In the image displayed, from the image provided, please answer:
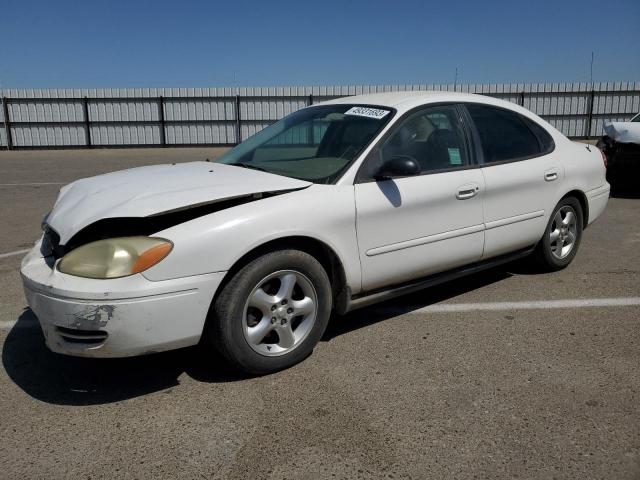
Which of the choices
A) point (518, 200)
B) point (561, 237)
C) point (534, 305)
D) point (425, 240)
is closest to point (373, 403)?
point (425, 240)

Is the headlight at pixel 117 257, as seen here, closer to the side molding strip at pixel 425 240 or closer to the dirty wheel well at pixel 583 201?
the side molding strip at pixel 425 240

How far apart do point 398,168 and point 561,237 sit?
222cm

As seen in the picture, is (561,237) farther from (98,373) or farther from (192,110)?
(192,110)

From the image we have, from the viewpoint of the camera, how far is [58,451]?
2545mm

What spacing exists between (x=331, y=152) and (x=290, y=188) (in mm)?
671

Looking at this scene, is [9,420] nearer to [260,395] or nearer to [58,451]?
[58,451]

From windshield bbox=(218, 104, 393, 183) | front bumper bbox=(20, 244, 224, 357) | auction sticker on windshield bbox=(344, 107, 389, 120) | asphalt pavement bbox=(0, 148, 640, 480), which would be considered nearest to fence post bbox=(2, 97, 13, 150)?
asphalt pavement bbox=(0, 148, 640, 480)

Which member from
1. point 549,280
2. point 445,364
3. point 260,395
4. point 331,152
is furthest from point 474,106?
point 260,395

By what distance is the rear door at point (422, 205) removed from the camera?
3533 millimetres

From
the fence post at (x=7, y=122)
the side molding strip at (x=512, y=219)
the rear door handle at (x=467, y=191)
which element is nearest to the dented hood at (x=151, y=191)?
the rear door handle at (x=467, y=191)

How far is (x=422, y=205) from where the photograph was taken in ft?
12.3

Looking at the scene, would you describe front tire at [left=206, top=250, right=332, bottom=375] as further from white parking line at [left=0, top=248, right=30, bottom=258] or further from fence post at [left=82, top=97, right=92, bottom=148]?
fence post at [left=82, top=97, right=92, bottom=148]

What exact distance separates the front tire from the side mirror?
72 centimetres

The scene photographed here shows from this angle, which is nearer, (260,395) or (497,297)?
(260,395)
